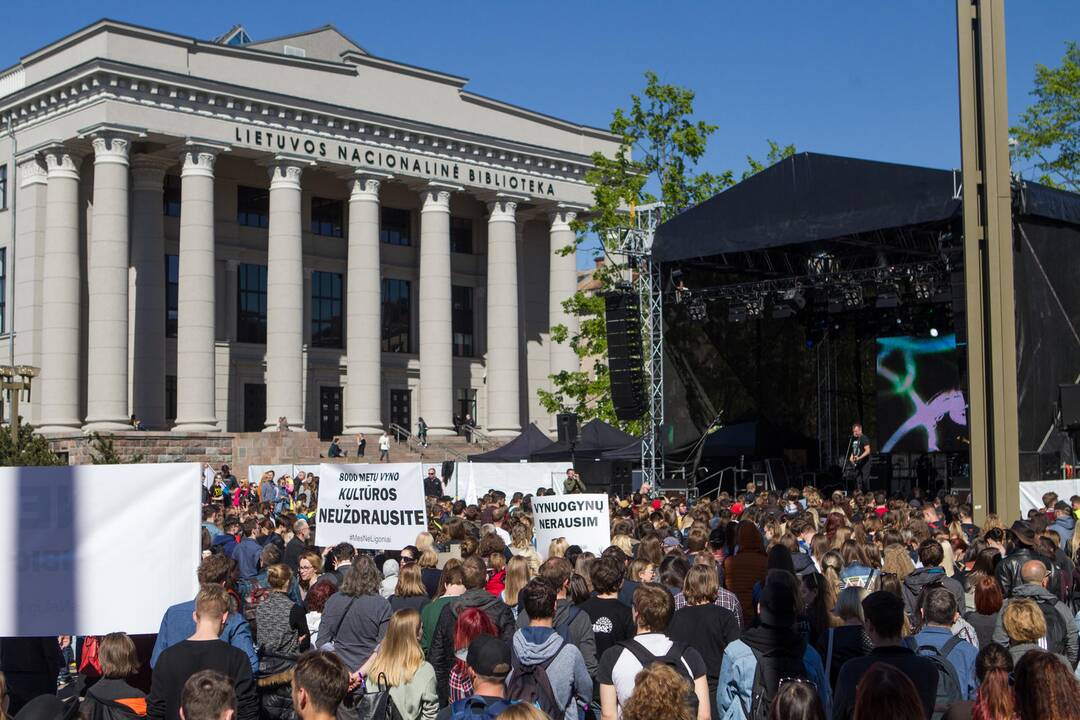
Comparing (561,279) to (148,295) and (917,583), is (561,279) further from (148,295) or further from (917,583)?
(917,583)

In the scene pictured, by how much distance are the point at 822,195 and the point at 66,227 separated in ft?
101

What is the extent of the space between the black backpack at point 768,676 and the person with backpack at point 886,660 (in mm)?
487

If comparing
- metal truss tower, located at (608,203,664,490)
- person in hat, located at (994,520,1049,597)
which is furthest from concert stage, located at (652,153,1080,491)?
person in hat, located at (994,520,1049,597)

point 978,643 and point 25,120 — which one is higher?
point 25,120

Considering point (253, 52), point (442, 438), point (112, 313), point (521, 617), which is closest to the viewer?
point (521, 617)

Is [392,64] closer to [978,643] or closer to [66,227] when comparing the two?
[66,227]

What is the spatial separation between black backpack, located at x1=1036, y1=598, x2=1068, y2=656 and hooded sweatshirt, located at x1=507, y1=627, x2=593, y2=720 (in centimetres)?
300

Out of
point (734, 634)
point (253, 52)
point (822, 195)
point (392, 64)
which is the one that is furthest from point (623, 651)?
point (392, 64)

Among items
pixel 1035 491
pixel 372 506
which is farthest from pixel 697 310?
pixel 372 506

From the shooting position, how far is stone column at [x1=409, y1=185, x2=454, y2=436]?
55.3 metres

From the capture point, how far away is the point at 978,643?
8.25 metres

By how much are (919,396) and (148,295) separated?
29758 millimetres

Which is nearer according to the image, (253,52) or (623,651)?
(623,651)

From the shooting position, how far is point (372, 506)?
13.4 meters
